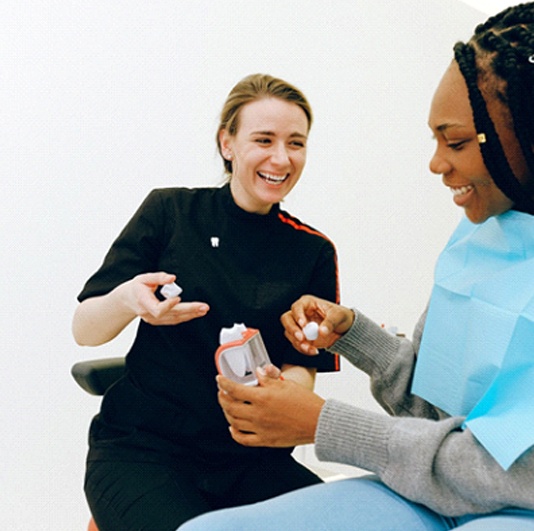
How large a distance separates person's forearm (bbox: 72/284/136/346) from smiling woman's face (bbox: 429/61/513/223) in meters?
0.64

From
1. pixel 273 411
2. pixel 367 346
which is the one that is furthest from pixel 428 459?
pixel 367 346

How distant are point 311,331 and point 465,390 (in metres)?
0.27

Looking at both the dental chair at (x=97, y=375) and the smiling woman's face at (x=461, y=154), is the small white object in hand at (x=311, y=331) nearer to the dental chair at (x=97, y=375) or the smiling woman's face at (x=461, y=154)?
the smiling woman's face at (x=461, y=154)

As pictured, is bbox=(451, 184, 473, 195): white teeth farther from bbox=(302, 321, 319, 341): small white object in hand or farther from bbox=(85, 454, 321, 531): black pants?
bbox=(85, 454, 321, 531): black pants

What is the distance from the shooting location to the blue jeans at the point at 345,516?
79 centimetres

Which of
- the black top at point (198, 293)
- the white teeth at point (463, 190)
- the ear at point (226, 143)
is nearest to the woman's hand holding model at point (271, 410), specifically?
the black top at point (198, 293)

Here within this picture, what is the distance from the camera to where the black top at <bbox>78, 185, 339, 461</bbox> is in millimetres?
1242

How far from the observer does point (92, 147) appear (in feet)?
6.39

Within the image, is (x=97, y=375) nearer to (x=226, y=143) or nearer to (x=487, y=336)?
(x=226, y=143)

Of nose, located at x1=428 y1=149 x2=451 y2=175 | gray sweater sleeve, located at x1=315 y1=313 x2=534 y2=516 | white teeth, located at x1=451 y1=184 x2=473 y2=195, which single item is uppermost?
nose, located at x1=428 y1=149 x2=451 y2=175

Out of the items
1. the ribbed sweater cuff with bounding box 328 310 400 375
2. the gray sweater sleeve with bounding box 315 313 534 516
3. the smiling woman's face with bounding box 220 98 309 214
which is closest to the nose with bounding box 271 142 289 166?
the smiling woman's face with bounding box 220 98 309 214

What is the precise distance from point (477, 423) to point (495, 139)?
1.26 feet

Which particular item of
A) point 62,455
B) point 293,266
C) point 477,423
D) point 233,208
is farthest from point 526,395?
point 62,455

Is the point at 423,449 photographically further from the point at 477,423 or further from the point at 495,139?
the point at 495,139
